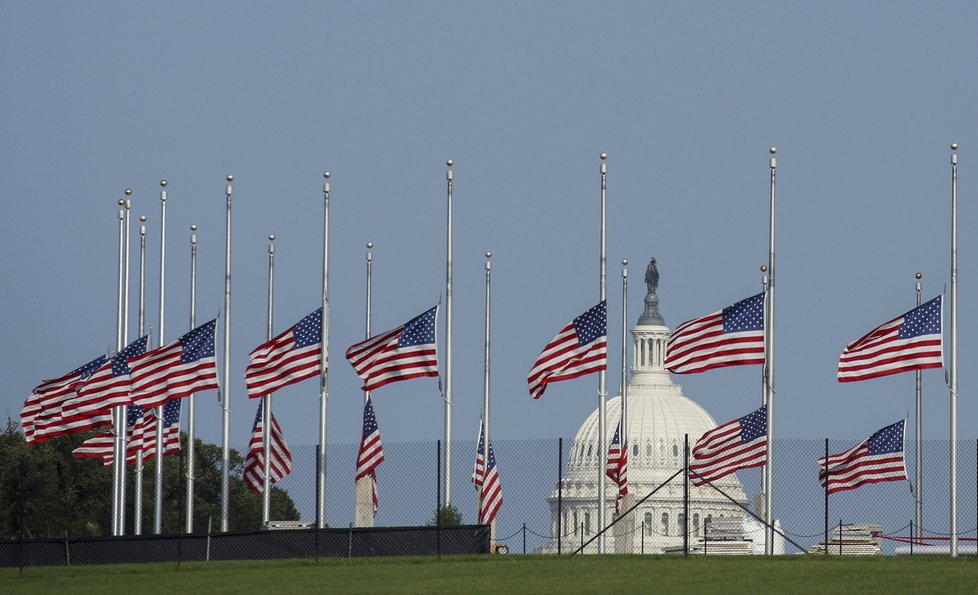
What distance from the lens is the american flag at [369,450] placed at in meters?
55.9

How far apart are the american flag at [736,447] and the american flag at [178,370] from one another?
10996 millimetres

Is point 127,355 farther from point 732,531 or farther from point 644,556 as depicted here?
point 732,531

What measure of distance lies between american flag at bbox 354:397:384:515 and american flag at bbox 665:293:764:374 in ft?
27.0

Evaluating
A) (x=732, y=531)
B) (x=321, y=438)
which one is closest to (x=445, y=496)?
(x=321, y=438)

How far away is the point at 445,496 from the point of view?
61375 mm

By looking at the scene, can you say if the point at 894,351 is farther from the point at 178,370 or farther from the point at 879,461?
the point at 178,370

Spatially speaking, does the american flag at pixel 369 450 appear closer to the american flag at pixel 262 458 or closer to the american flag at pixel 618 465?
the american flag at pixel 262 458

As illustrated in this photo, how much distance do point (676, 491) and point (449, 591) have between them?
5556 inches

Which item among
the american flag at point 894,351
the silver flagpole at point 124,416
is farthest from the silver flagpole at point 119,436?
the american flag at point 894,351

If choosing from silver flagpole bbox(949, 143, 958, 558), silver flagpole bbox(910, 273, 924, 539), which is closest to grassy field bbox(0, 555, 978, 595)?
silver flagpole bbox(949, 143, 958, 558)

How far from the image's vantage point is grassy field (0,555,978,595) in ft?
129

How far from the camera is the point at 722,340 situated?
50.6m

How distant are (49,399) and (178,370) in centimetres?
445

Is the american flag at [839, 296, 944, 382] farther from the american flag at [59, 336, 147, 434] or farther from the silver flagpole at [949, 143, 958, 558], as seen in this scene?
the american flag at [59, 336, 147, 434]
